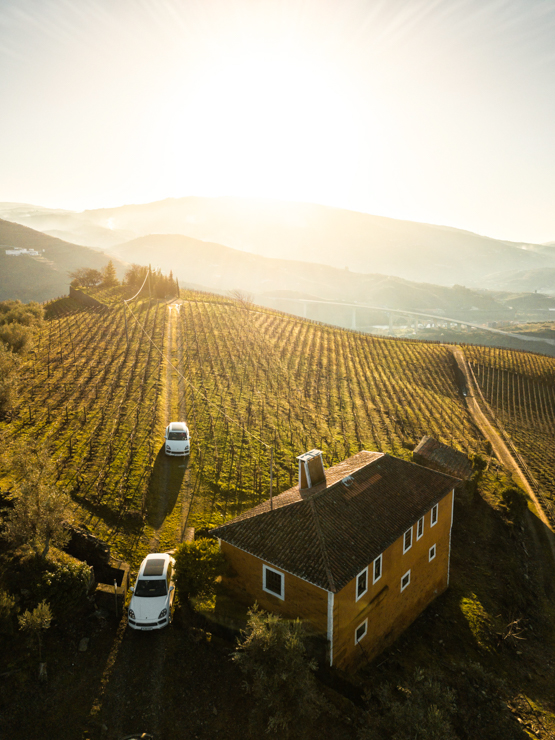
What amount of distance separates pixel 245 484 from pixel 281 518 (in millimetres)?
10950

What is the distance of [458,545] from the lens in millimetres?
30844

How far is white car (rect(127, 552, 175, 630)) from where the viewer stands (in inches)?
664

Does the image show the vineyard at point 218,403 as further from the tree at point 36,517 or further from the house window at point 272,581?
the house window at point 272,581

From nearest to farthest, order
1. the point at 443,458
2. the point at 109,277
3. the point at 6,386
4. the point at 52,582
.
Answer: the point at 52,582, the point at 6,386, the point at 443,458, the point at 109,277

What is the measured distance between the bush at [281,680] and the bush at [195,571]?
12.2 ft

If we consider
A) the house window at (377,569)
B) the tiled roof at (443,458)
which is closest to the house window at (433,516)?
the house window at (377,569)

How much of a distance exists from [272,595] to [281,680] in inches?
168

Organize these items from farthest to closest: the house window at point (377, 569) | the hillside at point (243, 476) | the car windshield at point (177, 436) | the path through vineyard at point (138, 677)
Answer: the car windshield at point (177, 436) < the house window at point (377, 569) < the hillside at point (243, 476) < the path through vineyard at point (138, 677)

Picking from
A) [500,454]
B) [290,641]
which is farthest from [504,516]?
[290,641]

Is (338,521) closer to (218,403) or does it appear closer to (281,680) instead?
(281,680)

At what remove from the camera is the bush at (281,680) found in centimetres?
1402

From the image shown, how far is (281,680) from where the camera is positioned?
14.1 meters

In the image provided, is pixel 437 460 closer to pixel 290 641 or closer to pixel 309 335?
pixel 290 641

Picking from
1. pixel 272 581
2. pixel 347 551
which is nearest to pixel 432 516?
pixel 347 551
